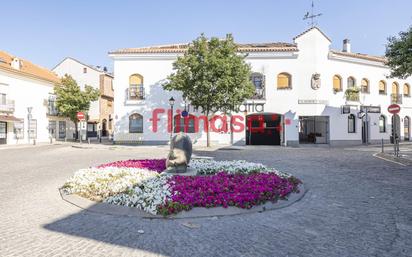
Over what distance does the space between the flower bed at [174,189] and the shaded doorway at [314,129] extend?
2025cm

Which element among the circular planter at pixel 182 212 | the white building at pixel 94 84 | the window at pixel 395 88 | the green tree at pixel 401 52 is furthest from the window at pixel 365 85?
the white building at pixel 94 84

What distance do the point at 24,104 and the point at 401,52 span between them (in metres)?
35.1

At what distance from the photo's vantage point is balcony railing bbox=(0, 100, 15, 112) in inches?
1136

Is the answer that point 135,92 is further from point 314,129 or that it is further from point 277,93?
point 314,129

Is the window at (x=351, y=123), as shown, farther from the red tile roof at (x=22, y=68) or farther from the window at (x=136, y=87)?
the red tile roof at (x=22, y=68)

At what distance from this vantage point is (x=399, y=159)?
46.9 feet

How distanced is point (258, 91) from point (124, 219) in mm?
21661

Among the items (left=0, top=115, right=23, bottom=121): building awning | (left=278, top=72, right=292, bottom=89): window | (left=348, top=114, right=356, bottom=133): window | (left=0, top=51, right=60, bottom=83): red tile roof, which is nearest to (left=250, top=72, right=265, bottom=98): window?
(left=278, top=72, right=292, bottom=89): window

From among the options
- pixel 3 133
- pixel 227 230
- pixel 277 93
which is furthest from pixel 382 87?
pixel 3 133

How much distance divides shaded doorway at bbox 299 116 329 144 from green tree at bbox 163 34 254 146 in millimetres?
8077

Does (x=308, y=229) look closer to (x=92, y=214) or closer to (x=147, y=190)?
(x=147, y=190)

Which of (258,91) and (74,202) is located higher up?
(258,91)

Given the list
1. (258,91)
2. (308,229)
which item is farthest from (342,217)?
(258,91)

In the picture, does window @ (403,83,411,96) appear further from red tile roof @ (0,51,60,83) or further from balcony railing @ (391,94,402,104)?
red tile roof @ (0,51,60,83)
